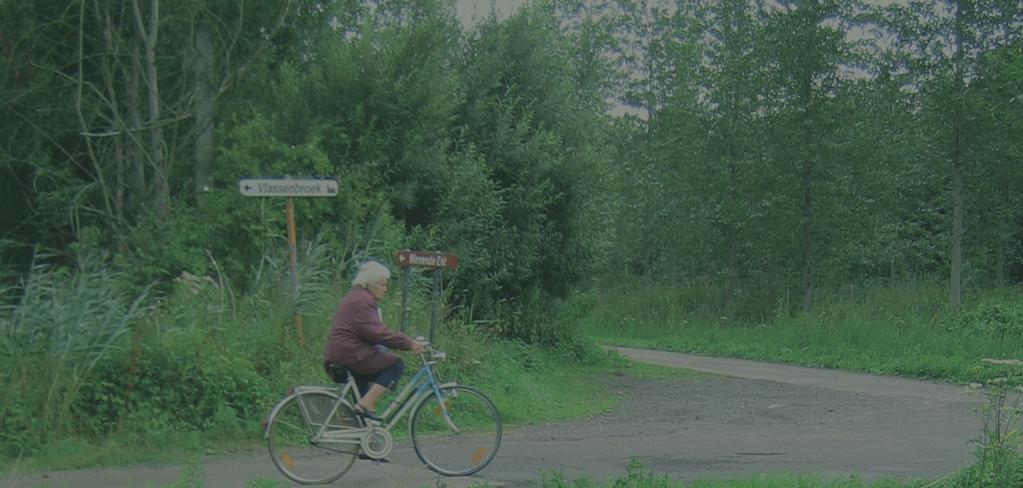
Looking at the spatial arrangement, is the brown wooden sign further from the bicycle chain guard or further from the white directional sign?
the bicycle chain guard

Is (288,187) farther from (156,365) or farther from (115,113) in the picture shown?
(115,113)

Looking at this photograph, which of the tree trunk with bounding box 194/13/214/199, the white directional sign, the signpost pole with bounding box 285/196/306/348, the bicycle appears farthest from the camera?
the tree trunk with bounding box 194/13/214/199

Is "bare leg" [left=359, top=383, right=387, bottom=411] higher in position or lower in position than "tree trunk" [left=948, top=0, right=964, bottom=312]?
lower

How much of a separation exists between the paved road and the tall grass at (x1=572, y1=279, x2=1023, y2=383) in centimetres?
247

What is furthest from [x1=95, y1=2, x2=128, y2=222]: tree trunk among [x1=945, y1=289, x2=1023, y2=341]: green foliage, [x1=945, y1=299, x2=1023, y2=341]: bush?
[x1=945, y1=299, x2=1023, y2=341]: bush

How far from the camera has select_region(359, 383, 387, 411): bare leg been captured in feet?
31.0

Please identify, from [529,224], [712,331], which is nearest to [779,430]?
[529,224]

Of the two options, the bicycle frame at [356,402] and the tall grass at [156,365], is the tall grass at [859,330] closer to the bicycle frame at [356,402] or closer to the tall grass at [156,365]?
the tall grass at [156,365]

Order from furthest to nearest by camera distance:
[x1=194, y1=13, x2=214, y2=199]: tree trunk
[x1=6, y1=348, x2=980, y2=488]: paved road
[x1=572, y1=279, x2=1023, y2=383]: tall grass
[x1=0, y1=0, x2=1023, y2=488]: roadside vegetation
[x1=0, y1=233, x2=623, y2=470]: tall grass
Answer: [x1=572, y1=279, x2=1023, y2=383]: tall grass < [x1=194, y1=13, x2=214, y2=199]: tree trunk < [x1=0, y1=0, x2=1023, y2=488]: roadside vegetation < [x1=0, y1=233, x2=623, y2=470]: tall grass < [x1=6, y1=348, x2=980, y2=488]: paved road

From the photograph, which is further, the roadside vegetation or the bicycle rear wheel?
the roadside vegetation

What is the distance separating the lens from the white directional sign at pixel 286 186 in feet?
39.3

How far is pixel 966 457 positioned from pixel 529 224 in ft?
38.6

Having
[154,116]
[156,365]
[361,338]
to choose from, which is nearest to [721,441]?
[361,338]

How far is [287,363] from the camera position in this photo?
12.2 meters
